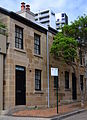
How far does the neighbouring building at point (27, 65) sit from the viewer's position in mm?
16359

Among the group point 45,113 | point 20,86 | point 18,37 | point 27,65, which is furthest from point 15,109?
point 18,37

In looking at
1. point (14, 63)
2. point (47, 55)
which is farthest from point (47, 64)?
point (14, 63)

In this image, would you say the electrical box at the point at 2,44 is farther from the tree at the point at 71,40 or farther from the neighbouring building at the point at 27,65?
the tree at the point at 71,40

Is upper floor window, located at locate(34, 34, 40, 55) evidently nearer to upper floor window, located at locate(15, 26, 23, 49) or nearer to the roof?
the roof

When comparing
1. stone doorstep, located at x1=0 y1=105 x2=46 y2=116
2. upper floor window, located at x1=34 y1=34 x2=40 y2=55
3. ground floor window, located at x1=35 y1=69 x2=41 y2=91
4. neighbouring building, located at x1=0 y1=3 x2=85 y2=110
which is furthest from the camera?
upper floor window, located at x1=34 y1=34 x2=40 y2=55

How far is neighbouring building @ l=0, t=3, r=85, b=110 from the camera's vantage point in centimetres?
1636

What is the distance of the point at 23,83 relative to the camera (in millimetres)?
17844

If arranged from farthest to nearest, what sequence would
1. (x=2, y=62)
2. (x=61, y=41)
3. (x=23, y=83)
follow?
1. (x=61, y=41)
2. (x=23, y=83)
3. (x=2, y=62)

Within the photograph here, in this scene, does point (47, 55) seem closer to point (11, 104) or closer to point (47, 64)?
point (47, 64)

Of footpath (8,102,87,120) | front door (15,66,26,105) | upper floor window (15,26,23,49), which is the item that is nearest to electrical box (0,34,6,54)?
upper floor window (15,26,23,49)

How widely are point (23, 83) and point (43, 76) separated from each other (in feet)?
9.32

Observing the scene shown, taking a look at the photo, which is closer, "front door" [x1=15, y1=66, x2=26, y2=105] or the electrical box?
the electrical box

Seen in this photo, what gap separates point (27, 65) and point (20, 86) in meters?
1.67

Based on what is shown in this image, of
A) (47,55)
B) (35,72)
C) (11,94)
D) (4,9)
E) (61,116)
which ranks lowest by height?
(61,116)
